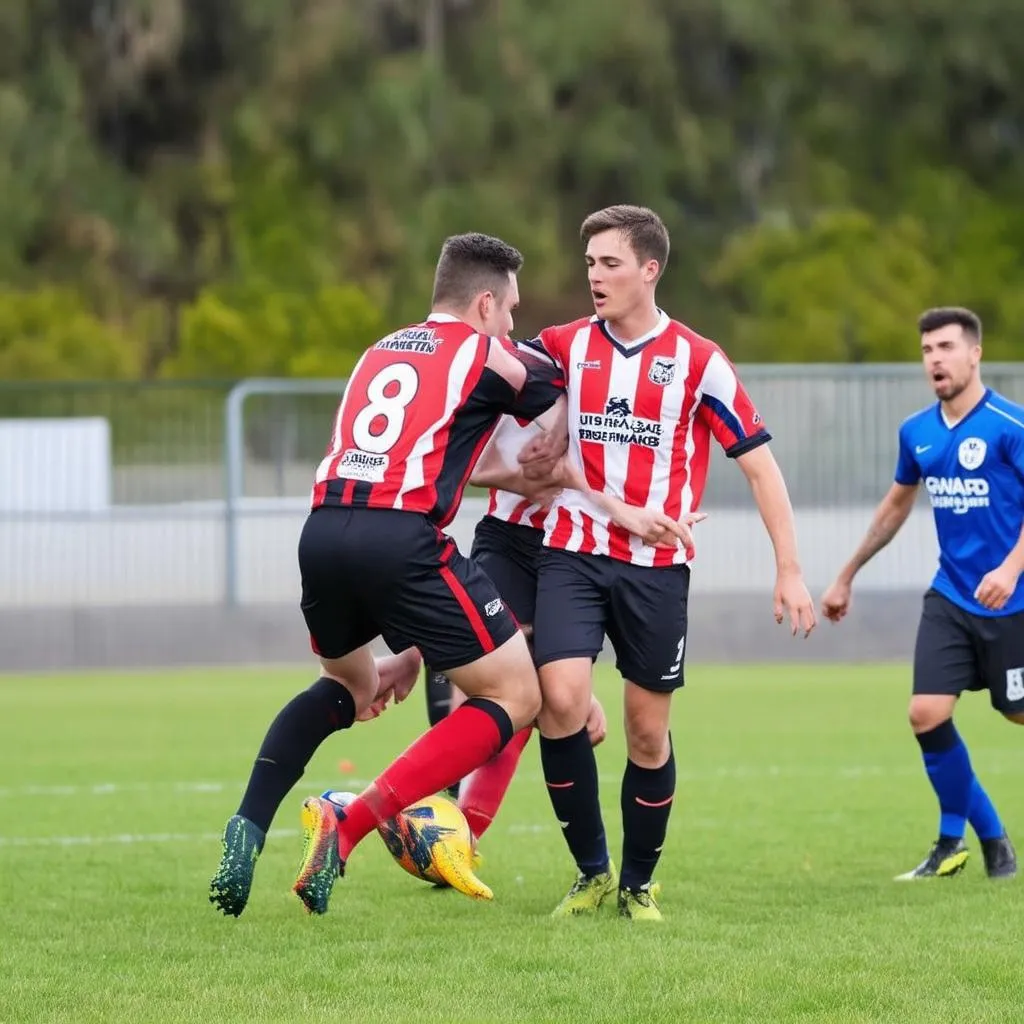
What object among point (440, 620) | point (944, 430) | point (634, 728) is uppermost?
point (944, 430)

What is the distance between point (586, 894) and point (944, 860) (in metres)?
1.63

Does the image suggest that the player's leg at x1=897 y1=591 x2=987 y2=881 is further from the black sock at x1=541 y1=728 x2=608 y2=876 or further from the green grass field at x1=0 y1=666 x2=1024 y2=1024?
the black sock at x1=541 y1=728 x2=608 y2=876

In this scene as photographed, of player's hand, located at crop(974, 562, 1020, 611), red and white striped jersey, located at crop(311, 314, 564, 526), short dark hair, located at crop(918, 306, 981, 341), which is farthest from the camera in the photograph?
short dark hair, located at crop(918, 306, 981, 341)

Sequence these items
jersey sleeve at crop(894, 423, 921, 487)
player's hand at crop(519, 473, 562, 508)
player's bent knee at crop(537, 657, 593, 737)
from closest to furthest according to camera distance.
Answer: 1. player's bent knee at crop(537, 657, 593, 737)
2. player's hand at crop(519, 473, 562, 508)
3. jersey sleeve at crop(894, 423, 921, 487)

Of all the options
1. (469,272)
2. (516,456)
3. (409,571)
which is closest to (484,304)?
(469,272)

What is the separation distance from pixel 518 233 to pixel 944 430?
35.8 metres

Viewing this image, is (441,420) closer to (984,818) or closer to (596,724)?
(596,724)

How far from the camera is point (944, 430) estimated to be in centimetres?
761

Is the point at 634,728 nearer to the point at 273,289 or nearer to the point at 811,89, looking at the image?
the point at 273,289

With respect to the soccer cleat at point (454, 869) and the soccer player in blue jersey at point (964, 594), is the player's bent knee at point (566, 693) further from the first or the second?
the soccer player in blue jersey at point (964, 594)

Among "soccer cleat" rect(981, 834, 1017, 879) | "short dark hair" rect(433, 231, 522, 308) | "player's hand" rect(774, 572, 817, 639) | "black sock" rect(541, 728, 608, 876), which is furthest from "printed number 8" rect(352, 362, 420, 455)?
"soccer cleat" rect(981, 834, 1017, 879)

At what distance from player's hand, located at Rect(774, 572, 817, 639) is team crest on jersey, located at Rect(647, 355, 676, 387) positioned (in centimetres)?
74

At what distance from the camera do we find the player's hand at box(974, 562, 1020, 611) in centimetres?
713

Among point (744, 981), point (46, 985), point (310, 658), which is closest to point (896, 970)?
point (744, 981)
